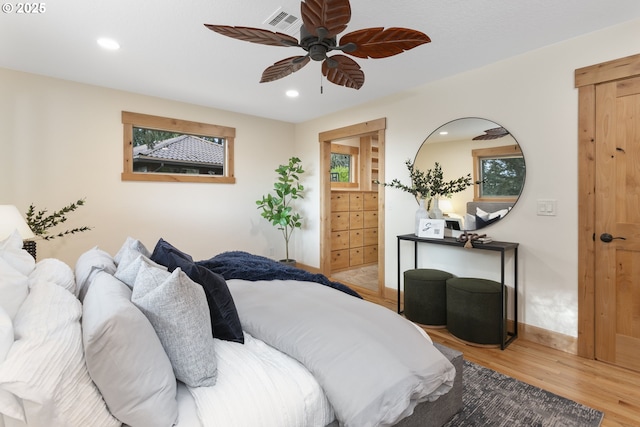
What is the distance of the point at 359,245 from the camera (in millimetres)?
5539

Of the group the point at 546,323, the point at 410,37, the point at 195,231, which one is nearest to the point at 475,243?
the point at 546,323

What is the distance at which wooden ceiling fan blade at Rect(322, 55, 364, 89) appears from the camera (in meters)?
1.90

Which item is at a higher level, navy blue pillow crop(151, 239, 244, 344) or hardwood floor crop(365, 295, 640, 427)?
navy blue pillow crop(151, 239, 244, 344)

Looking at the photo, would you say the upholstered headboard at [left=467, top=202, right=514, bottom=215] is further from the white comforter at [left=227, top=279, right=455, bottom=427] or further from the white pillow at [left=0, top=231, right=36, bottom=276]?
the white pillow at [left=0, top=231, right=36, bottom=276]

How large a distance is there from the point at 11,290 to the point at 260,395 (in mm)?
973

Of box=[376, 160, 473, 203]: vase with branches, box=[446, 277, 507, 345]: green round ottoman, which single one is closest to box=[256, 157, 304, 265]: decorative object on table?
box=[376, 160, 473, 203]: vase with branches

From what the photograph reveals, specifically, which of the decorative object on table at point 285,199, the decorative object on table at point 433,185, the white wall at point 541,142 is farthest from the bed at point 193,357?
the decorative object on table at point 285,199

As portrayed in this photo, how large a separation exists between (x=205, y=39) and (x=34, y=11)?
1.11m

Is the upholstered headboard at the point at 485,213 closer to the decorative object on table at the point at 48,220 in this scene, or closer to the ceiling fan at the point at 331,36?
the ceiling fan at the point at 331,36

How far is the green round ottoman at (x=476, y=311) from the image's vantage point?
2584 mm

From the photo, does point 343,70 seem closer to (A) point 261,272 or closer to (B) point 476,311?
(A) point 261,272

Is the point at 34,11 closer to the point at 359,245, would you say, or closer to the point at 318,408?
the point at 318,408

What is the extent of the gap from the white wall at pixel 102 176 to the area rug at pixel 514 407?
3588 millimetres

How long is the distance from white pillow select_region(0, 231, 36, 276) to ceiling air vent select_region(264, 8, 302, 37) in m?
2.08
